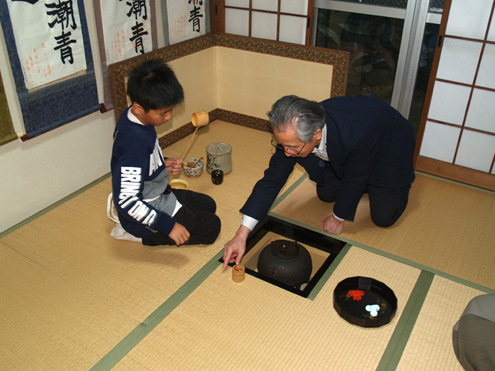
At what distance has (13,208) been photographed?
2.75m

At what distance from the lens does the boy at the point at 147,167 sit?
2.13 metres

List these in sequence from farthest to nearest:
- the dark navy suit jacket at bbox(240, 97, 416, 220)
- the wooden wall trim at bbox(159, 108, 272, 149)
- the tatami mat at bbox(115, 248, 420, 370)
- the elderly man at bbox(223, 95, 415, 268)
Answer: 1. the wooden wall trim at bbox(159, 108, 272, 149)
2. the dark navy suit jacket at bbox(240, 97, 416, 220)
3. the elderly man at bbox(223, 95, 415, 268)
4. the tatami mat at bbox(115, 248, 420, 370)

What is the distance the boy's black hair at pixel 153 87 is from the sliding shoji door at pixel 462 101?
1940mm

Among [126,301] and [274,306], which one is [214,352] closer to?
[274,306]

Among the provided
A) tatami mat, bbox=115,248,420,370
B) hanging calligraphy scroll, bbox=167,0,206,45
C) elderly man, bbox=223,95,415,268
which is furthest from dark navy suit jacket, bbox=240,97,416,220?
hanging calligraphy scroll, bbox=167,0,206,45

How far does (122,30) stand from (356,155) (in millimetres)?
1803

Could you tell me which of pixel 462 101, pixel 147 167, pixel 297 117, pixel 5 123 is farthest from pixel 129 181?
pixel 462 101

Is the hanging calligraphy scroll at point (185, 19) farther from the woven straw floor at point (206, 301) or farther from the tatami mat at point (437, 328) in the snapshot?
the tatami mat at point (437, 328)

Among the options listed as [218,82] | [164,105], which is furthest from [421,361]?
[218,82]

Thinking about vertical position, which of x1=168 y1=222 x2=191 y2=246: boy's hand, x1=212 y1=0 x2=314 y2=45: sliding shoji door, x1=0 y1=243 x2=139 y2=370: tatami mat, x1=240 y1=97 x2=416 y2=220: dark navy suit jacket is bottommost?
x1=0 y1=243 x2=139 y2=370: tatami mat

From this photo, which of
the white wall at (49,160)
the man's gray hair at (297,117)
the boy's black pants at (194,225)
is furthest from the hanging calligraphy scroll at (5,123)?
the man's gray hair at (297,117)

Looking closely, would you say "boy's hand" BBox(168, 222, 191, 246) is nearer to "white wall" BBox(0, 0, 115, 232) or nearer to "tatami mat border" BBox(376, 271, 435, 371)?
"white wall" BBox(0, 0, 115, 232)

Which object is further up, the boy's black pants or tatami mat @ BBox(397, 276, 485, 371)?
the boy's black pants

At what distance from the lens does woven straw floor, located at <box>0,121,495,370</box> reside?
6.39ft
